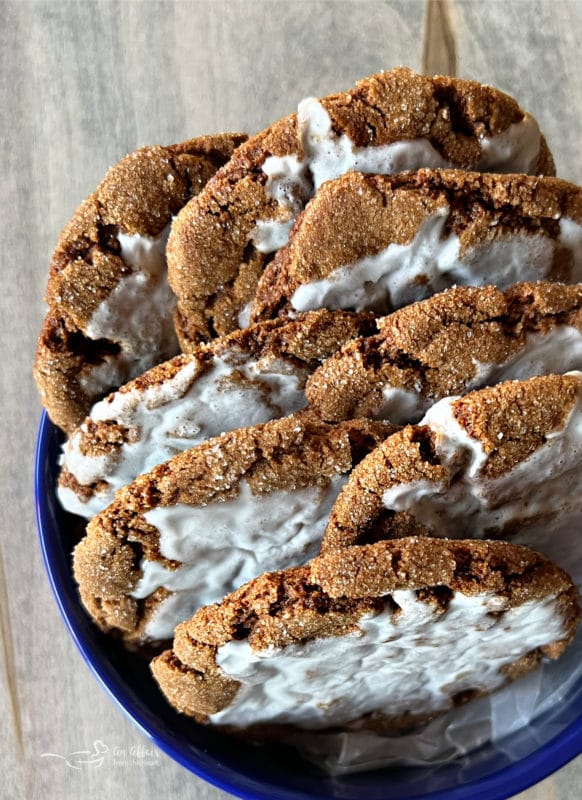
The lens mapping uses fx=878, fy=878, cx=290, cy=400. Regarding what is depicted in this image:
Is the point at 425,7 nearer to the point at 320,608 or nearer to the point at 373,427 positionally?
the point at 373,427

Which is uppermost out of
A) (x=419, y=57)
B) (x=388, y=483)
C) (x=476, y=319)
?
(x=419, y=57)

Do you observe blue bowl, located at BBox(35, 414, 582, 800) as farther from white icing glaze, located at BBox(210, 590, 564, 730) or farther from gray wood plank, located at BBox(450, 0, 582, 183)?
gray wood plank, located at BBox(450, 0, 582, 183)

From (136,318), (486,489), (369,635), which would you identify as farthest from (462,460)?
(136,318)

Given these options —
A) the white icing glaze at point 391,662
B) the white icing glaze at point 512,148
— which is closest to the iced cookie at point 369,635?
the white icing glaze at point 391,662

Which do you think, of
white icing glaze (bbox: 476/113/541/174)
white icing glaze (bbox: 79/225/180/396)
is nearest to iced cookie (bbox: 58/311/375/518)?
white icing glaze (bbox: 79/225/180/396)

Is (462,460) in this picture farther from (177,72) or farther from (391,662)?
(177,72)

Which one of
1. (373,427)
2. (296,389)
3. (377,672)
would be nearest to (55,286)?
(296,389)
